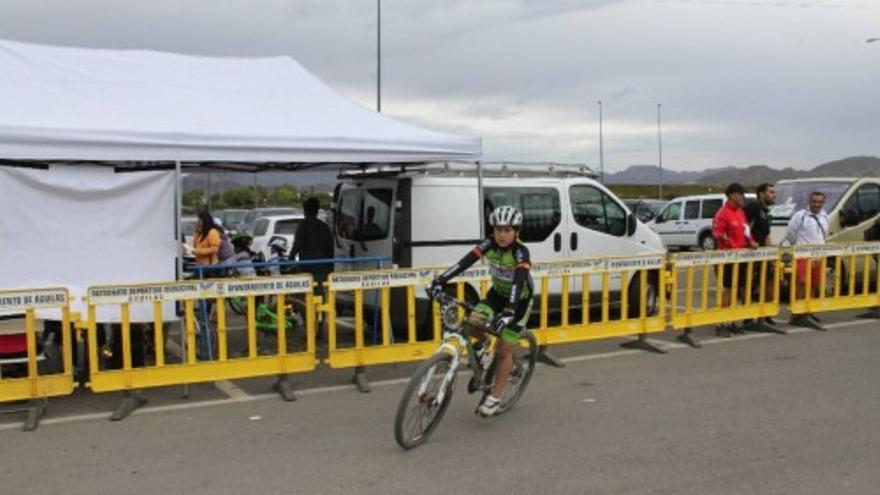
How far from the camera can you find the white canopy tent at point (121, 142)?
7.32 meters

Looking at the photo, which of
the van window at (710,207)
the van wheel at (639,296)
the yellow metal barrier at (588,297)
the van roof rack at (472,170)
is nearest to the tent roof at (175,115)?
the van roof rack at (472,170)

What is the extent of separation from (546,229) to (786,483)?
5.88 metres

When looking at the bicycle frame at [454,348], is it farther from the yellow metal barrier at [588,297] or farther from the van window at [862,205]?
the van window at [862,205]

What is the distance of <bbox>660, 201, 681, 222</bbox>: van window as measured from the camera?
27.8 meters

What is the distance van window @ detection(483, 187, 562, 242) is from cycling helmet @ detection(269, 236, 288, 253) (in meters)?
3.74

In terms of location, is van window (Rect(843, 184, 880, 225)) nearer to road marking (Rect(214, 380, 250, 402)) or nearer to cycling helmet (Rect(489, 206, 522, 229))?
cycling helmet (Rect(489, 206, 522, 229))

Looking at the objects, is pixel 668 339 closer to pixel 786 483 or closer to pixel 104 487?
pixel 786 483

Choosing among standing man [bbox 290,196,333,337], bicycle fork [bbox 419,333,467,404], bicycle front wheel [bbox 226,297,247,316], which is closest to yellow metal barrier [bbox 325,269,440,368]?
standing man [bbox 290,196,333,337]

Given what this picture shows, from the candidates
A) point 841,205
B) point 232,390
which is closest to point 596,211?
point 841,205

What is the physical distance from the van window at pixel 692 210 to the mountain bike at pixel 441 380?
71.6ft

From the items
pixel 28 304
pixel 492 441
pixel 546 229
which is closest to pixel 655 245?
pixel 546 229

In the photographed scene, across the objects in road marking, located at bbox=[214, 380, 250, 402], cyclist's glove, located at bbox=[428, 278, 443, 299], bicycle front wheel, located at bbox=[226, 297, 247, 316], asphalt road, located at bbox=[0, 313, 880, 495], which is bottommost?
road marking, located at bbox=[214, 380, 250, 402]

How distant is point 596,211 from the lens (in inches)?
442

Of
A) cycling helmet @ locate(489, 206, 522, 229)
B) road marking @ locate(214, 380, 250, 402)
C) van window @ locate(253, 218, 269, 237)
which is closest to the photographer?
cycling helmet @ locate(489, 206, 522, 229)
